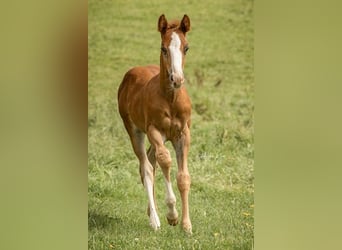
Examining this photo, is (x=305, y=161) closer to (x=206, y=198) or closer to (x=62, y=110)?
(x=206, y=198)

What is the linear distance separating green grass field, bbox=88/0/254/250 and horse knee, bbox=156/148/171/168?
0.16 ft

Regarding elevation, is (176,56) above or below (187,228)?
above

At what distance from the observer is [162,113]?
2.45 metres

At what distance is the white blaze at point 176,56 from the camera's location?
240cm

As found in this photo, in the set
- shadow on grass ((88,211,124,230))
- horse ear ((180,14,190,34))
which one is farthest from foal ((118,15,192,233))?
shadow on grass ((88,211,124,230))

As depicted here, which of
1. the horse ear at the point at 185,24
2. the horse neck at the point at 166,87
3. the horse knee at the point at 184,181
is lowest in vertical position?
the horse knee at the point at 184,181

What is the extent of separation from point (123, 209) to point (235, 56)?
0.79 meters

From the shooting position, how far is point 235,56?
95.0 inches

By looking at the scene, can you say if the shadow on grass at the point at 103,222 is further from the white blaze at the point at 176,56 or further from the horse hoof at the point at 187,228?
the white blaze at the point at 176,56

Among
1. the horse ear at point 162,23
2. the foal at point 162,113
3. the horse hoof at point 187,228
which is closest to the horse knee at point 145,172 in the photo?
the foal at point 162,113

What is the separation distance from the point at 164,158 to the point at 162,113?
0.19m

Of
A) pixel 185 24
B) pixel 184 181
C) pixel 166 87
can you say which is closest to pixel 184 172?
pixel 184 181

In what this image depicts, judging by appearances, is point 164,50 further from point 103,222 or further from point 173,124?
point 103,222

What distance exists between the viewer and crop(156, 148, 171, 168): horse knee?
2.45m
